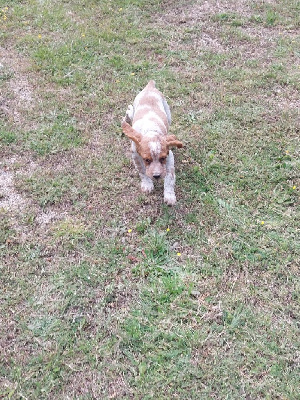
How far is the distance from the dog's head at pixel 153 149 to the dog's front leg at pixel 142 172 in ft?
1.32

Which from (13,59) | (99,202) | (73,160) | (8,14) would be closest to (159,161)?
(99,202)

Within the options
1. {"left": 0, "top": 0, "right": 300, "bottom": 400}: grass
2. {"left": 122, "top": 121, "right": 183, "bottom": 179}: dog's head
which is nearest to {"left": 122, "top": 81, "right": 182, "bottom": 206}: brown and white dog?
{"left": 122, "top": 121, "right": 183, "bottom": 179}: dog's head

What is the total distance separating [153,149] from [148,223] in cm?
88

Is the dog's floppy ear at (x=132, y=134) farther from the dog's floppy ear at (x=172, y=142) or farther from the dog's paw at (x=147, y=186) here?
the dog's paw at (x=147, y=186)

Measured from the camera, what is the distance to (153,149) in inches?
179

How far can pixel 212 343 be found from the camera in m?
3.75

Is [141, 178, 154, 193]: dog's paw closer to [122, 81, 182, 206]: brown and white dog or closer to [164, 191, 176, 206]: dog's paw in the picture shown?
[122, 81, 182, 206]: brown and white dog

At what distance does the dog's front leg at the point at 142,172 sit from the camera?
512 cm

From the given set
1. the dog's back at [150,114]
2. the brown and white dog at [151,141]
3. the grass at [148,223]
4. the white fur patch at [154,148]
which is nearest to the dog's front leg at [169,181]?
the brown and white dog at [151,141]

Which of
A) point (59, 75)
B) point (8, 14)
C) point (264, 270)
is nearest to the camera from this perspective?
point (264, 270)

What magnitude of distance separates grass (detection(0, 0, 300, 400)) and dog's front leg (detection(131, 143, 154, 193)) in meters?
0.13

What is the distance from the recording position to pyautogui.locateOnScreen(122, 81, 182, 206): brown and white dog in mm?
4605

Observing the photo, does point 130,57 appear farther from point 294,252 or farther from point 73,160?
point 294,252

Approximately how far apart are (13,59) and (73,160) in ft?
10.7
